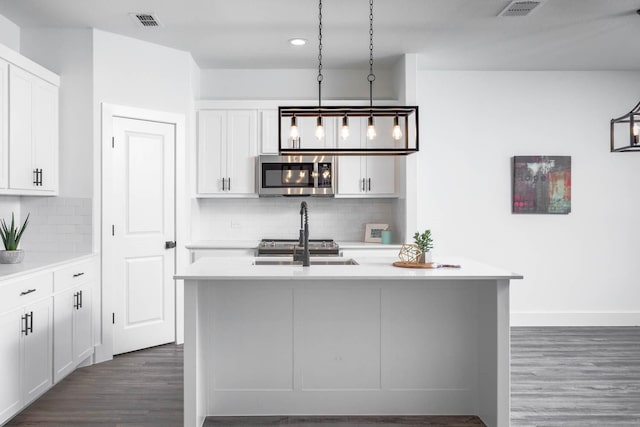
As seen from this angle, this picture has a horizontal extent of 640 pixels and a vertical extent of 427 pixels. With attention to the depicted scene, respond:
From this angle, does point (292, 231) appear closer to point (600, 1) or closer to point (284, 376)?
point (284, 376)

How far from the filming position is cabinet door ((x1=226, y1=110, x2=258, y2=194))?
17.5 feet

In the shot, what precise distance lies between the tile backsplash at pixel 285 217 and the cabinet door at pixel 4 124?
2.23m

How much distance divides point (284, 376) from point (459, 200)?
10.7 ft

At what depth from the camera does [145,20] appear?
418 centimetres

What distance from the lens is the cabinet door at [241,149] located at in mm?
5336

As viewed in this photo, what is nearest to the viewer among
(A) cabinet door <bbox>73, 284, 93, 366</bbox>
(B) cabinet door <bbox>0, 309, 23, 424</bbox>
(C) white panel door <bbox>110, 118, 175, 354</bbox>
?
(B) cabinet door <bbox>0, 309, 23, 424</bbox>

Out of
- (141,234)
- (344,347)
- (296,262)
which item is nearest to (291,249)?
(141,234)

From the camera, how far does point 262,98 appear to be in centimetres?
564

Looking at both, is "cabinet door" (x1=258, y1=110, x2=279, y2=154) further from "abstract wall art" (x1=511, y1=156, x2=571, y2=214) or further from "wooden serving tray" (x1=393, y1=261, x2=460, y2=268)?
"abstract wall art" (x1=511, y1=156, x2=571, y2=214)

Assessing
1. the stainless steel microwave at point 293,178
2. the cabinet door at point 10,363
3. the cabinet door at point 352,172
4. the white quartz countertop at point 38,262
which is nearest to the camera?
the cabinet door at point 10,363

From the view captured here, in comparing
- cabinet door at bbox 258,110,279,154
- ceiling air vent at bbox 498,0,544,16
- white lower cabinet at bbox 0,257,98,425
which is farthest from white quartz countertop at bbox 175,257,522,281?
cabinet door at bbox 258,110,279,154

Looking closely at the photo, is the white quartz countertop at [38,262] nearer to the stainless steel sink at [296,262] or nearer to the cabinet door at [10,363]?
the cabinet door at [10,363]

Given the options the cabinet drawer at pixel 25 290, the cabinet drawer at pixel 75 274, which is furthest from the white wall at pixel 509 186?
the cabinet drawer at pixel 25 290

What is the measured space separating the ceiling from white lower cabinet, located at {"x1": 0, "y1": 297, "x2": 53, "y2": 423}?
230cm
